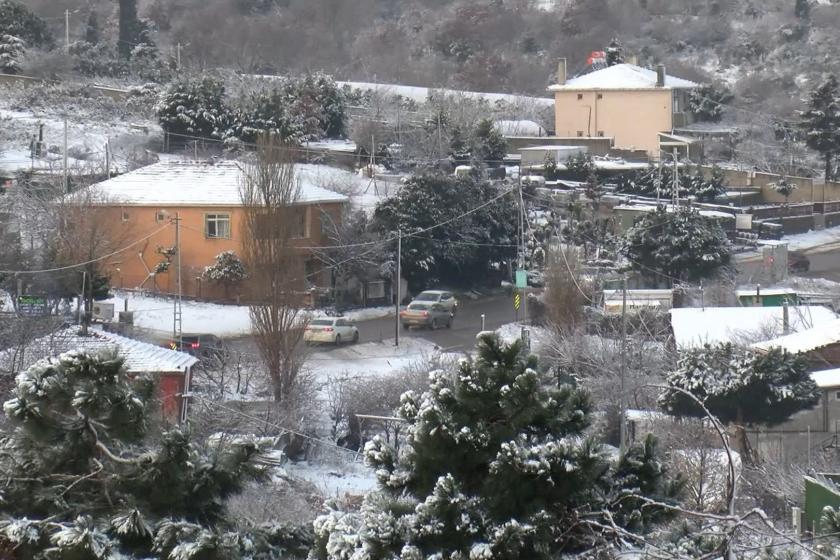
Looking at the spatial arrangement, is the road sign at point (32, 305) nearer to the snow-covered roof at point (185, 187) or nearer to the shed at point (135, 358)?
the shed at point (135, 358)

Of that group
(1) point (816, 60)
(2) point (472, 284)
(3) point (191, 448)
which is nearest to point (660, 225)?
(2) point (472, 284)

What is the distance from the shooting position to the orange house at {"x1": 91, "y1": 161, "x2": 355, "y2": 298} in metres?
25.2

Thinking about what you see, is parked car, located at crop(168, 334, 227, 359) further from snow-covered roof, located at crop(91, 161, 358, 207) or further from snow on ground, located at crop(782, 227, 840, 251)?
snow on ground, located at crop(782, 227, 840, 251)

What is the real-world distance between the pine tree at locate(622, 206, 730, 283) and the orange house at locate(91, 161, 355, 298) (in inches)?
222

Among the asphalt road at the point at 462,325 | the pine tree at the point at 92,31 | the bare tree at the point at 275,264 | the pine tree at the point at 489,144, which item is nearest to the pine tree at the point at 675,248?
the asphalt road at the point at 462,325

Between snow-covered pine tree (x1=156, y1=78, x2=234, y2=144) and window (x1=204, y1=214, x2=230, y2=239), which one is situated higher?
snow-covered pine tree (x1=156, y1=78, x2=234, y2=144)

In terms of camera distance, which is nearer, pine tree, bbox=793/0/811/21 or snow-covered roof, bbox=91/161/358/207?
snow-covered roof, bbox=91/161/358/207

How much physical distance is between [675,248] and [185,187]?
29.6 ft

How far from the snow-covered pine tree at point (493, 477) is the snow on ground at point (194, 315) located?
16.1 m

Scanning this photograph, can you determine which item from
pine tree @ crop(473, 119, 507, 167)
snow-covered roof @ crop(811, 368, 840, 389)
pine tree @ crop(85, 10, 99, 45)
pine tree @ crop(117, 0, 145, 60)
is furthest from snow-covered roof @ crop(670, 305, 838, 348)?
pine tree @ crop(85, 10, 99, 45)

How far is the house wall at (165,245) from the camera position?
25234mm

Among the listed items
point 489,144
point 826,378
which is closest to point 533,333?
point 826,378

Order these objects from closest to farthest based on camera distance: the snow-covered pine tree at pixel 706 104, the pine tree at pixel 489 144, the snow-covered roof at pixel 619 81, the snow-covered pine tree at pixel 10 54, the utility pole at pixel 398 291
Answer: the utility pole at pixel 398 291 → the pine tree at pixel 489 144 → the snow-covered pine tree at pixel 10 54 → the snow-covered roof at pixel 619 81 → the snow-covered pine tree at pixel 706 104

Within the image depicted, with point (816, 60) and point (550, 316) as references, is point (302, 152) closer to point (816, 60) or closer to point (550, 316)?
point (550, 316)
